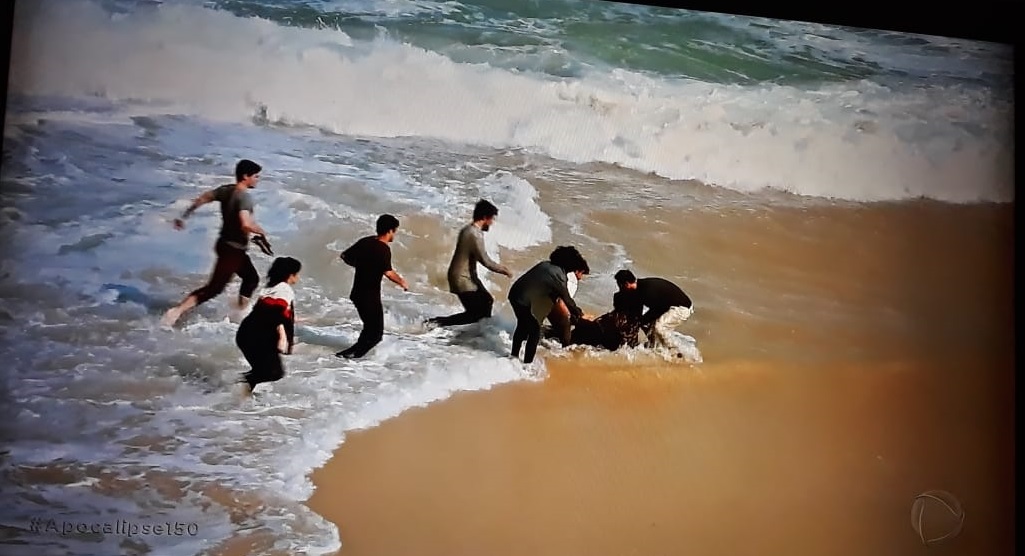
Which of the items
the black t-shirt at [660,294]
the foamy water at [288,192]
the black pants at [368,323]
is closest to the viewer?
the foamy water at [288,192]

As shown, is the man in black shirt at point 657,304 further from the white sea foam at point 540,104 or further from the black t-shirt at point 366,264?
the black t-shirt at point 366,264

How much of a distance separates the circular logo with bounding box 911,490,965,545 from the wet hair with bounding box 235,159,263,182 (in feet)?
4.66

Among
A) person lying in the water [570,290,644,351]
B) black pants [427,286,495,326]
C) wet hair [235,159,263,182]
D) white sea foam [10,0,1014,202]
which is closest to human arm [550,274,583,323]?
person lying in the water [570,290,644,351]

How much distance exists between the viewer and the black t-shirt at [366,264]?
1540mm

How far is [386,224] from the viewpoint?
1.56 meters

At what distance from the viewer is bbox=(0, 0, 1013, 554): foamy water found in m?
1.42

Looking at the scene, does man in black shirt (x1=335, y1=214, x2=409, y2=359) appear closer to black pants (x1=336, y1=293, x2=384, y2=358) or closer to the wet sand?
black pants (x1=336, y1=293, x2=384, y2=358)

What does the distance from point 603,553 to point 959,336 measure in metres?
0.87

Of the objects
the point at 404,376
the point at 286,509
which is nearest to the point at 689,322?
the point at 404,376

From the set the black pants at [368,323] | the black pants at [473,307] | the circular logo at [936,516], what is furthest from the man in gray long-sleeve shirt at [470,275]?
the circular logo at [936,516]

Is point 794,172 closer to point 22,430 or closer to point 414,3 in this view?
point 414,3

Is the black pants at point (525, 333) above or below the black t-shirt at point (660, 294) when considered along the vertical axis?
below

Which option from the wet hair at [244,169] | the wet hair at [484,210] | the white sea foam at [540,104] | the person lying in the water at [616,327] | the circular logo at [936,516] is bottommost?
the circular logo at [936,516]

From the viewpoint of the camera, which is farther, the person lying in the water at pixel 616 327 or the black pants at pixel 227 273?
the person lying in the water at pixel 616 327
